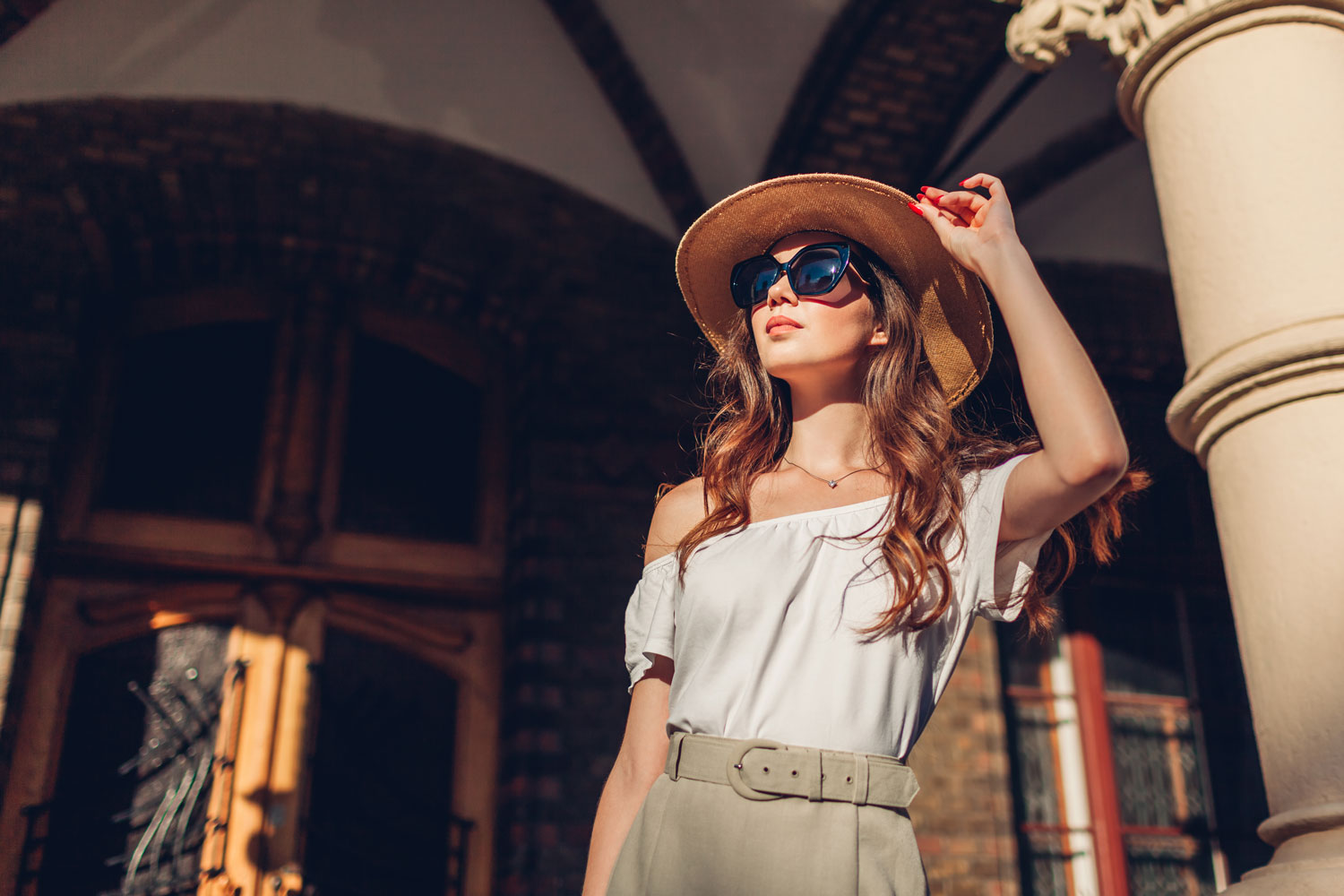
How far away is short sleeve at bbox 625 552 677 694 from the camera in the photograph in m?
1.72

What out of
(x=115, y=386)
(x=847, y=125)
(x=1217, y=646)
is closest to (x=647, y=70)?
(x=847, y=125)

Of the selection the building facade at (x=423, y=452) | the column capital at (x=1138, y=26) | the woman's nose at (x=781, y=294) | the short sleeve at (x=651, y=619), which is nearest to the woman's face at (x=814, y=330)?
the woman's nose at (x=781, y=294)

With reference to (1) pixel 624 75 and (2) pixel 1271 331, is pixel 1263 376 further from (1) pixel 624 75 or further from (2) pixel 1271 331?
(1) pixel 624 75

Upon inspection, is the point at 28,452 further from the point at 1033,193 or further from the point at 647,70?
the point at 1033,193

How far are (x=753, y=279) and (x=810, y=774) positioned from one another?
81 centimetres

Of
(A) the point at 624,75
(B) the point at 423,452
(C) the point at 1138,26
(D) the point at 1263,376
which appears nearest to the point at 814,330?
(D) the point at 1263,376

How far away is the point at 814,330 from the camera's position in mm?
1792

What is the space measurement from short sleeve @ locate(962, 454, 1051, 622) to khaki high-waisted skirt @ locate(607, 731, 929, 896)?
258 millimetres

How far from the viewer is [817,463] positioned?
1.83 m

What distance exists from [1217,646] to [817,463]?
428 centimetres

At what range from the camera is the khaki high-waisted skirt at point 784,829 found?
1.39m

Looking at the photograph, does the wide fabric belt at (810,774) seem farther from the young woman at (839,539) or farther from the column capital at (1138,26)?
the column capital at (1138,26)

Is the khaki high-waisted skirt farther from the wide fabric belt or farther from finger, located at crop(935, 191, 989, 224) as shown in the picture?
finger, located at crop(935, 191, 989, 224)

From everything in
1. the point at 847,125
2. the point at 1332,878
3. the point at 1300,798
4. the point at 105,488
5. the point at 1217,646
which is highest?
the point at 847,125
